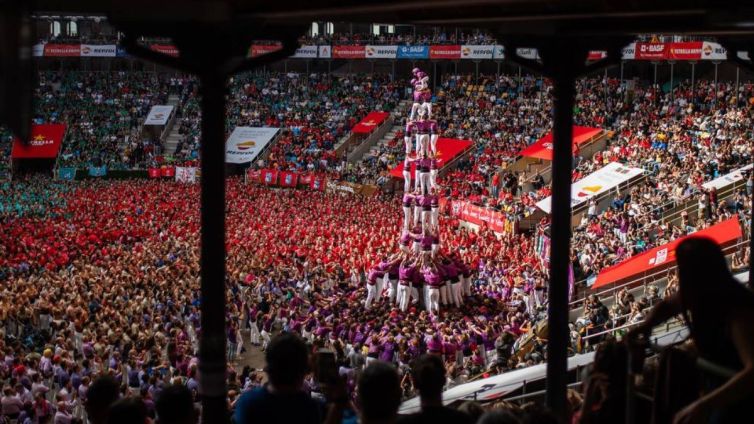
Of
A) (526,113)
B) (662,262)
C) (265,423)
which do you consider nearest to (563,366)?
(265,423)

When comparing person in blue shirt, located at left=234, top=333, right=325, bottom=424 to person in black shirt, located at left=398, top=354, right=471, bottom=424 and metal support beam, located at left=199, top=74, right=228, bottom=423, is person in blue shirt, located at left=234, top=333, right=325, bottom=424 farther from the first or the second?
metal support beam, located at left=199, top=74, right=228, bottom=423

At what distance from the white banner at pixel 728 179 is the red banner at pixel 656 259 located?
6113 millimetres

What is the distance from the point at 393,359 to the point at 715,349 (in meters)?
13.5

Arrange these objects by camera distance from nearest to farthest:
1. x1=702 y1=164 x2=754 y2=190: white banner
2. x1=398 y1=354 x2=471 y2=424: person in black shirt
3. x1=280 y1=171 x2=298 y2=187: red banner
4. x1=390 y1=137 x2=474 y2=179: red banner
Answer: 1. x1=398 y1=354 x2=471 y2=424: person in black shirt
2. x1=702 y1=164 x2=754 y2=190: white banner
3. x1=390 y1=137 x2=474 y2=179: red banner
4. x1=280 y1=171 x2=298 y2=187: red banner

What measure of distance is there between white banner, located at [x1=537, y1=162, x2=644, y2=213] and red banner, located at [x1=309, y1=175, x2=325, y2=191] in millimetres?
16842

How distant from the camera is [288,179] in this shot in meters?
47.9

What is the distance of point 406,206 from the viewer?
23109 mm

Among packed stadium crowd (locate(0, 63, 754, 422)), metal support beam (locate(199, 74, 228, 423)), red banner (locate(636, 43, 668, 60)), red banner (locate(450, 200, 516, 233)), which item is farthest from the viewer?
red banner (locate(636, 43, 668, 60))

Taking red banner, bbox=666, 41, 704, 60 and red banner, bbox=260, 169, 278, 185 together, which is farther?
red banner, bbox=260, 169, 278, 185

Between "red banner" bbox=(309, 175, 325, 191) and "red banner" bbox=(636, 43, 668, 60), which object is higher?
"red banner" bbox=(636, 43, 668, 60)

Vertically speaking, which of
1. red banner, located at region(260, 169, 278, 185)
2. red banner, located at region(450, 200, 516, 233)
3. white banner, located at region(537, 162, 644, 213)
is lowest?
red banner, located at region(260, 169, 278, 185)

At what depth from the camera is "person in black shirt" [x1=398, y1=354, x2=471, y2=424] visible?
13.5ft

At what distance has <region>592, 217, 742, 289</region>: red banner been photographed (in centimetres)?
1986

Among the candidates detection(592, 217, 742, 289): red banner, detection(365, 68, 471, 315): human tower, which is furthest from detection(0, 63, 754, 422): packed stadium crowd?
detection(592, 217, 742, 289): red banner
